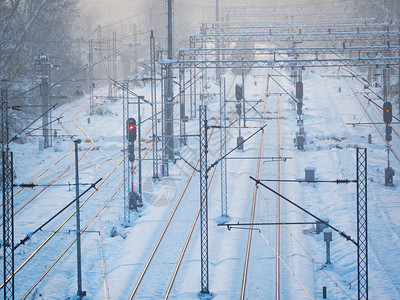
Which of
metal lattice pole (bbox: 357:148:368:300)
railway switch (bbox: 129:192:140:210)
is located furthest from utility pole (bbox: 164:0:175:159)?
metal lattice pole (bbox: 357:148:368:300)

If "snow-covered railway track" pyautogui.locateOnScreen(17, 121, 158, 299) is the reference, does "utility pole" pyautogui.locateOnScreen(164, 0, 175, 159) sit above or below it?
above

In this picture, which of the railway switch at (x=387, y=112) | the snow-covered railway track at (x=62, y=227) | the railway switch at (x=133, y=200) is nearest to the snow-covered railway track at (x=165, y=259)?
the railway switch at (x=133, y=200)

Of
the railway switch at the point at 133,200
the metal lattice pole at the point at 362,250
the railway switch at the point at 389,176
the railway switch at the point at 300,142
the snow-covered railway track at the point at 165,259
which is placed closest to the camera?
the metal lattice pole at the point at 362,250

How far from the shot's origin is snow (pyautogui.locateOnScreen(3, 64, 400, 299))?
16234 mm

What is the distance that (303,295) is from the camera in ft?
50.7

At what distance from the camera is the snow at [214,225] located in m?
16.2

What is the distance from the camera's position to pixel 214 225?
20.9m

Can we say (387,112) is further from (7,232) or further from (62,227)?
(7,232)

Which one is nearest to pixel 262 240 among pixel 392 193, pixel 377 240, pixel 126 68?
pixel 377 240

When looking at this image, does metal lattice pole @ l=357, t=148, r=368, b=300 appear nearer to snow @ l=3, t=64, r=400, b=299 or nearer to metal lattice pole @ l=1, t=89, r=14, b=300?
snow @ l=3, t=64, r=400, b=299

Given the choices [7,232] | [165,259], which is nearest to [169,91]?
[165,259]

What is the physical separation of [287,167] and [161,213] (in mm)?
8842

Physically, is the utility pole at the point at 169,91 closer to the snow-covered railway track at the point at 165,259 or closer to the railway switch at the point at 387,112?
the snow-covered railway track at the point at 165,259

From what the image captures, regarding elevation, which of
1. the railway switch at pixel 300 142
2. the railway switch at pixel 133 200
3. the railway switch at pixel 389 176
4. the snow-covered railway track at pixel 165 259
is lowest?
the snow-covered railway track at pixel 165 259
